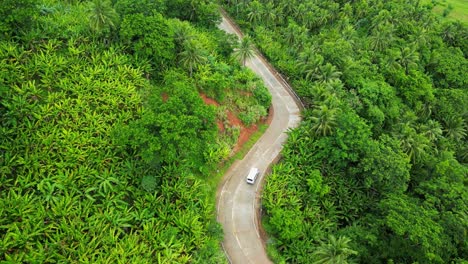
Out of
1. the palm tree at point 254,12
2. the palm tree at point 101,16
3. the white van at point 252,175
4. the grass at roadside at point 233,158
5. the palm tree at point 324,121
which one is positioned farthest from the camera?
the palm tree at point 254,12

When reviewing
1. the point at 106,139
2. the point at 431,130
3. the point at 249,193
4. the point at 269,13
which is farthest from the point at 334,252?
the point at 269,13

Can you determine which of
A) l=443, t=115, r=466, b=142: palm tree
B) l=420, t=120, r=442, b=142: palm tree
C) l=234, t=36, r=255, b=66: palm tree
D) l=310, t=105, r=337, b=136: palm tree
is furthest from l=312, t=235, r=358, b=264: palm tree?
l=443, t=115, r=466, b=142: palm tree

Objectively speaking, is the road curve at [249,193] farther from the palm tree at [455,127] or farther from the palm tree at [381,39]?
the palm tree at [455,127]

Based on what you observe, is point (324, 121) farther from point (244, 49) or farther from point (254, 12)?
point (254, 12)

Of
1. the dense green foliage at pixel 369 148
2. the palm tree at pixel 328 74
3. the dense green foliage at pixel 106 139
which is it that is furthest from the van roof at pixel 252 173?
the palm tree at pixel 328 74

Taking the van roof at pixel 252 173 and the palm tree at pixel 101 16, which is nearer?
the van roof at pixel 252 173

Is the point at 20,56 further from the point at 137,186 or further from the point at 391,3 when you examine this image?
the point at 391,3

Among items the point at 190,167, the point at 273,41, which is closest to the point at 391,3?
the point at 273,41
